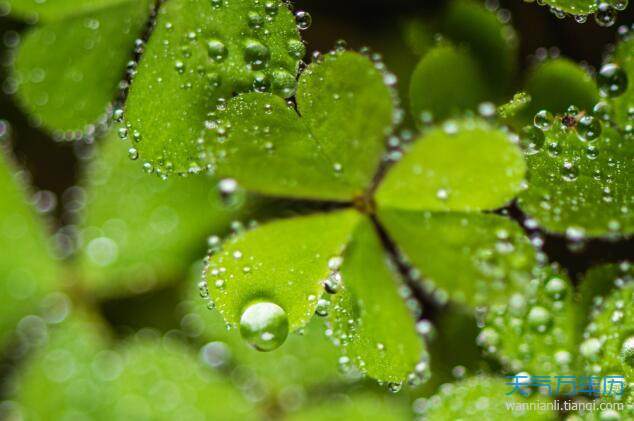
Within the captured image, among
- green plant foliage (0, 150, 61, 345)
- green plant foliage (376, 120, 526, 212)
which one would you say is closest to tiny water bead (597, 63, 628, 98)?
green plant foliage (376, 120, 526, 212)

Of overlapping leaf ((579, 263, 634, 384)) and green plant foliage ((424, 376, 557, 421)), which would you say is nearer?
overlapping leaf ((579, 263, 634, 384))

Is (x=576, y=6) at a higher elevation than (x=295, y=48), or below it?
higher

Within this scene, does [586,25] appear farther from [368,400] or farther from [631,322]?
[368,400]

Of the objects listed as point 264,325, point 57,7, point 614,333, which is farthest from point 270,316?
point 57,7

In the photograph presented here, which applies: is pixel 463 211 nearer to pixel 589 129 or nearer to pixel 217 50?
pixel 589 129

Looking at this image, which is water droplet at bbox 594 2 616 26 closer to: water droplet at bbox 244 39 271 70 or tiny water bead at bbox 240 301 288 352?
water droplet at bbox 244 39 271 70

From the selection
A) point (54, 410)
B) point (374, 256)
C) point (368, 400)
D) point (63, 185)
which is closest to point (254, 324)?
point (374, 256)

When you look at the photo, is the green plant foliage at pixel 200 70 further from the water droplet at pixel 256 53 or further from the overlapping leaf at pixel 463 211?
the overlapping leaf at pixel 463 211
